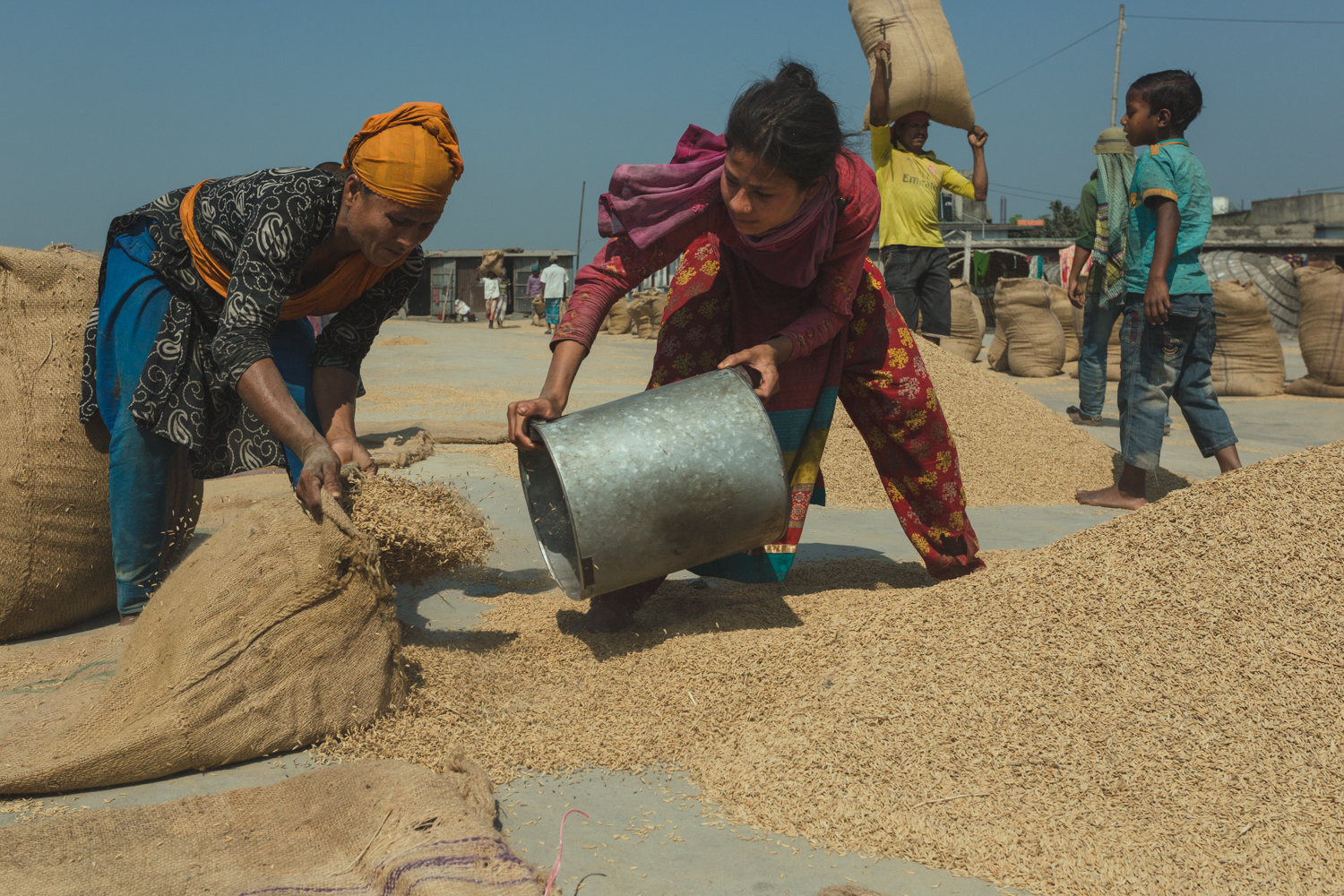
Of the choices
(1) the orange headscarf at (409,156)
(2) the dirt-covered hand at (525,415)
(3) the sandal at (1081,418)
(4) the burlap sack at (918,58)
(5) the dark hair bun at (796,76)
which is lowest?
(3) the sandal at (1081,418)

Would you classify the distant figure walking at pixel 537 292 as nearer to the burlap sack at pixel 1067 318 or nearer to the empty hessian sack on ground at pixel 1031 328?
the burlap sack at pixel 1067 318

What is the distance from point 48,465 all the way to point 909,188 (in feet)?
15.5

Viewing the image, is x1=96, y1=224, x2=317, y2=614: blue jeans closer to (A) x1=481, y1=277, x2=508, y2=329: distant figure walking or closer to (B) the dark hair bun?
(B) the dark hair bun

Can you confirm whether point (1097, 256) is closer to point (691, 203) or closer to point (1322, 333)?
point (1322, 333)

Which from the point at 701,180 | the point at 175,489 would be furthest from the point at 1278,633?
the point at 175,489

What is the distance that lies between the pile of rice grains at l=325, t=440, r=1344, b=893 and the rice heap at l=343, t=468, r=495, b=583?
0.73 feet

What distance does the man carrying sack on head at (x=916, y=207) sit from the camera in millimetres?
5797

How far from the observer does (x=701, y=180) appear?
96.3 inches

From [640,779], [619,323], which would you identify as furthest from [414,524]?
[619,323]

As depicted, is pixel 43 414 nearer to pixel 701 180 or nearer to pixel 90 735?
→ pixel 90 735

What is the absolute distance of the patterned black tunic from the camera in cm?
223

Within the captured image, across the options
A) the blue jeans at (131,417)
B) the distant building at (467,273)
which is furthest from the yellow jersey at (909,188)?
the distant building at (467,273)

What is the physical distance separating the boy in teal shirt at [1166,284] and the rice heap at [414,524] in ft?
9.75

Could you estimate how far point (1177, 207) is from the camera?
414cm
